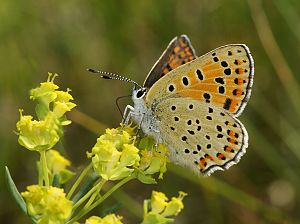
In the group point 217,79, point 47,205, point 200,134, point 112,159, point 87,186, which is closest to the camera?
point 47,205

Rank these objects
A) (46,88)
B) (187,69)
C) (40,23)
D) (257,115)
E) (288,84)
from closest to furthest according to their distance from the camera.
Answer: (46,88)
(187,69)
(288,84)
(257,115)
(40,23)

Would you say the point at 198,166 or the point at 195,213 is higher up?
the point at 198,166

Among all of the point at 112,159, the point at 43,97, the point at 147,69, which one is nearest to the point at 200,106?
the point at 112,159

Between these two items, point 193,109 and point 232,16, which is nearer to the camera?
point 193,109

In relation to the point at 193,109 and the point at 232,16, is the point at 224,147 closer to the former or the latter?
the point at 193,109

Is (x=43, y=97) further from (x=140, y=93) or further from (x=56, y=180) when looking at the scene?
(x=140, y=93)

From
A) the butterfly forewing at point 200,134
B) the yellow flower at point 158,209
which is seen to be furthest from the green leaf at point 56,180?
the butterfly forewing at point 200,134

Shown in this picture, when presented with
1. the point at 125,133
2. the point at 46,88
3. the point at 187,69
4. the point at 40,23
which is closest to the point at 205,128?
the point at 187,69
